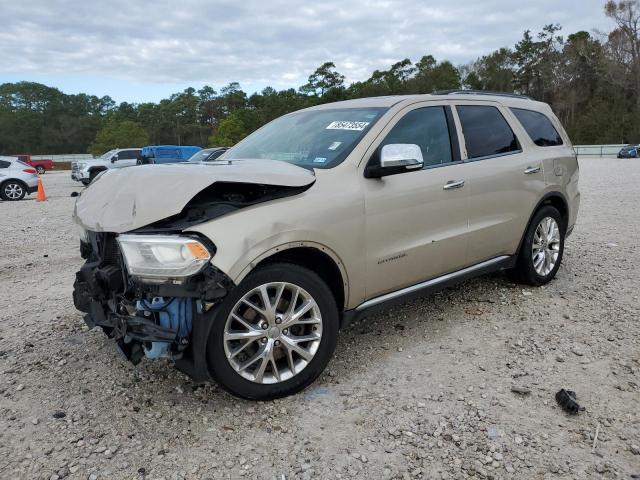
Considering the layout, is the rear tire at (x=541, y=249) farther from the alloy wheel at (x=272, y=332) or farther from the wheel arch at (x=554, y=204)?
the alloy wheel at (x=272, y=332)

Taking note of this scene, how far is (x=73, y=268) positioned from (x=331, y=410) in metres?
4.60

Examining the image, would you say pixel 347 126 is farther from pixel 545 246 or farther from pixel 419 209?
pixel 545 246

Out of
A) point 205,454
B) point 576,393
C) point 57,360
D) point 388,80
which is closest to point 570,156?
point 576,393

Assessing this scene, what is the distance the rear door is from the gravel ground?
2.21ft

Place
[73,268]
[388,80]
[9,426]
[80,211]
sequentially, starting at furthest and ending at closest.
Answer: [388,80], [73,268], [80,211], [9,426]

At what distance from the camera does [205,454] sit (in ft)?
8.21

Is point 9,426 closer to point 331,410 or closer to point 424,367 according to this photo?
point 331,410

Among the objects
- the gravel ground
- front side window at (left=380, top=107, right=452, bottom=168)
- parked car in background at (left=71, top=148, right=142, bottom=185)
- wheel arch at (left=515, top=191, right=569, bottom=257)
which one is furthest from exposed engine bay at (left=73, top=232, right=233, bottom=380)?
parked car in background at (left=71, top=148, right=142, bottom=185)

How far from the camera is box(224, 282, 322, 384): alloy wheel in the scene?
2754mm

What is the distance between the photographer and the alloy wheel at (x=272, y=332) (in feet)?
9.04

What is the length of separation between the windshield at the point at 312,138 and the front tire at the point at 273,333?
88cm

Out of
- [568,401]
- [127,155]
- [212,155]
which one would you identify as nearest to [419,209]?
[568,401]

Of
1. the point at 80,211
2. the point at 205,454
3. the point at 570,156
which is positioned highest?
the point at 570,156

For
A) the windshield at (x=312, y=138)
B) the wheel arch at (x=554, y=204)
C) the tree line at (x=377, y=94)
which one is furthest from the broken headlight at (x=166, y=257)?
Result: the tree line at (x=377, y=94)
